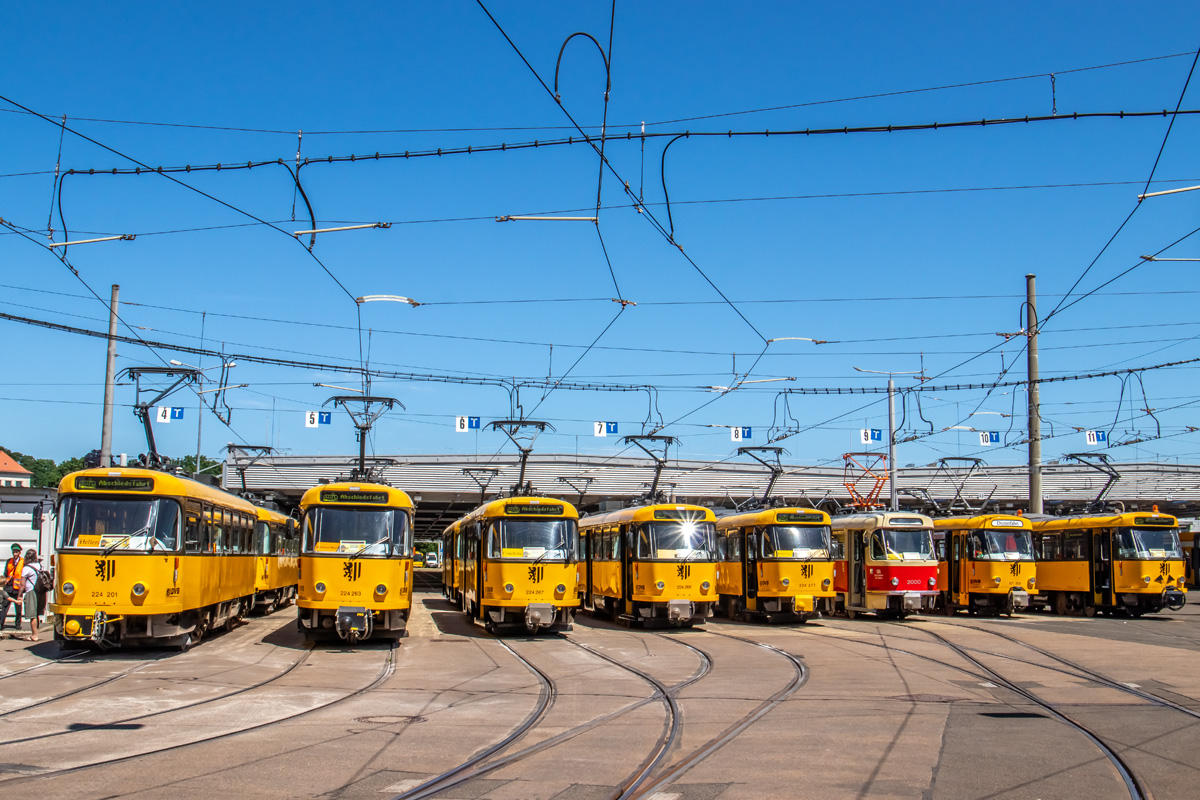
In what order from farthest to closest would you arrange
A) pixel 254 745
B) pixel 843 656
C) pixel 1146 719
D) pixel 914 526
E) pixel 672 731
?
1. pixel 914 526
2. pixel 843 656
3. pixel 1146 719
4. pixel 672 731
5. pixel 254 745

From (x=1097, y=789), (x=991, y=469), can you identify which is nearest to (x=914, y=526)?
(x=1097, y=789)

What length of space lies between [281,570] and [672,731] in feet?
83.7

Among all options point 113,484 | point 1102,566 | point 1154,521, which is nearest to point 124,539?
point 113,484

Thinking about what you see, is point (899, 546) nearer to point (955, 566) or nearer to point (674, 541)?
point (955, 566)

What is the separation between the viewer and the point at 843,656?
18500 mm

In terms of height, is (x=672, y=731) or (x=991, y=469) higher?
(x=991, y=469)

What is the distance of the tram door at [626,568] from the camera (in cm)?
2569

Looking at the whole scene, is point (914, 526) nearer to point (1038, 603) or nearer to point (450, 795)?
point (1038, 603)

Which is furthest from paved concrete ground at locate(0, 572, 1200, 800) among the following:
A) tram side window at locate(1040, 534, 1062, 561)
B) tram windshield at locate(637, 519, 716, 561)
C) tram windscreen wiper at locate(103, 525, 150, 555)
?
tram side window at locate(1040, 534, 1062, 561)

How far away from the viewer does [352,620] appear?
62.5 feet

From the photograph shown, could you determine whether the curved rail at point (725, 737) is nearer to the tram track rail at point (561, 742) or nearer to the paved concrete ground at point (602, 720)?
the paved concrete ground at point (602, 720)

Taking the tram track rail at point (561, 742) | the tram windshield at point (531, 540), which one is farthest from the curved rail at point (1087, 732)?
the tram windshield at point (531, 540)

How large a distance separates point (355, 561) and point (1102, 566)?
21778mm

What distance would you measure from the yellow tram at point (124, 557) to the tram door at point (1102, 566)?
24.2 meters
